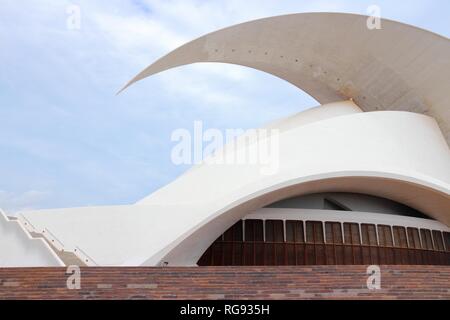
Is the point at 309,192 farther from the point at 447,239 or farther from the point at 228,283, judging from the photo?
the point at 228,283

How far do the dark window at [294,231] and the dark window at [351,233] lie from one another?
1.39m

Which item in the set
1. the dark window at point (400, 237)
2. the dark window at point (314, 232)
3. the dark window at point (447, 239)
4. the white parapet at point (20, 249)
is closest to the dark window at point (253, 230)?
the dark window at point (314, 232)

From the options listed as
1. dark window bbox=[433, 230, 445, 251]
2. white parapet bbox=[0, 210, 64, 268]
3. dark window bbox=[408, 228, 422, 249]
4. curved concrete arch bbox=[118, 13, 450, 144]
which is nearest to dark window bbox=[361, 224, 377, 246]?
dark window bbox=[408, 228, 422, 249]

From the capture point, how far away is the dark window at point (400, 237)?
1409cm

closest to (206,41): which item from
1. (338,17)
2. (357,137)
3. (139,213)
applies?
(338,17)

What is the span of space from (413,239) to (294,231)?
4038 mm

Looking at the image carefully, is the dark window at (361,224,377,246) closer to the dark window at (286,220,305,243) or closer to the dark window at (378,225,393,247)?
the dark window at (378,225,393,247)

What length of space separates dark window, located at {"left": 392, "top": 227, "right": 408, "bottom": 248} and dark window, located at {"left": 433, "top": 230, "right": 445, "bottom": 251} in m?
1.43

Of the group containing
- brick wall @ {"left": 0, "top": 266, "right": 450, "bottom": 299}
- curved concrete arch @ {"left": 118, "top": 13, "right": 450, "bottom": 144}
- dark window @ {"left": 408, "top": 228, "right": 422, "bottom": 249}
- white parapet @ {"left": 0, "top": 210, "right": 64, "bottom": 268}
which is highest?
curved concrete arch @ {"left": 118, "top": 13, "right": 450, "bottom": 144}

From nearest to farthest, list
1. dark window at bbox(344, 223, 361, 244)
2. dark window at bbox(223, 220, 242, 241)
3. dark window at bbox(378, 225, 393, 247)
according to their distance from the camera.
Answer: dark window at bbox(223, 220, 242, 241), dark window at bbox(344, 223, 361, 244), dark window at bbox(378, 225, 393, 247)

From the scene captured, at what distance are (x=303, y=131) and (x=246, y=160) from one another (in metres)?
2.12

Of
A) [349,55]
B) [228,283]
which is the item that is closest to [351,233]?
[349,55]

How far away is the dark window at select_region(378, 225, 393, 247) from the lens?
549 inches

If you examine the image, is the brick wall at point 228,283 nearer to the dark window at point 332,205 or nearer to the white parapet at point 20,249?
the white parapet at point 20,249
